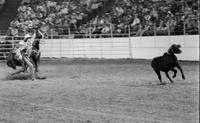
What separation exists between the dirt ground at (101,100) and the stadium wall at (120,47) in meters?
5.30

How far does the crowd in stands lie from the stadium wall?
1.72 ft

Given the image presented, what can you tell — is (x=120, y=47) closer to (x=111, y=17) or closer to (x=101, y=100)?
(x=111, y=17)

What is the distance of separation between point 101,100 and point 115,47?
1664cm

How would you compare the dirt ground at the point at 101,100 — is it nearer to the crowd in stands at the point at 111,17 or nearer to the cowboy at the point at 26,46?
the cowboy at the point at 26,46

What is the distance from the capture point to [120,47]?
28.2 metres

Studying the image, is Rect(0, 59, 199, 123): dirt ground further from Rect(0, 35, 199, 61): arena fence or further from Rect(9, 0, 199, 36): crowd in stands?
Rect(9, 0, 199, 36): crowd in stands

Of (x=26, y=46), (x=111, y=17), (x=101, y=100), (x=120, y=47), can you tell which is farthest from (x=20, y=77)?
(x=111, y=17)

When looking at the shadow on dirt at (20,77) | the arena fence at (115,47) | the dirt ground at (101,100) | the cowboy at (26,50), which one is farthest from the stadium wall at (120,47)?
the cowboy at (26,50)

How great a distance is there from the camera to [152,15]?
90.9ft

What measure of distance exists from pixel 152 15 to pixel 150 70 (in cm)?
775

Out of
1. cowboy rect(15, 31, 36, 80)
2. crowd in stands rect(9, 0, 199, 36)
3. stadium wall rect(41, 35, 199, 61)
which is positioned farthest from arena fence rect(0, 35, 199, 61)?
cowboy rect(15, 31, 36, 80)

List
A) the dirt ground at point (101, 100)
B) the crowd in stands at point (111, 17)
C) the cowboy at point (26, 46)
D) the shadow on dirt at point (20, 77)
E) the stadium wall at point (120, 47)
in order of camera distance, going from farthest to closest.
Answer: the crowd in stands at point (111, 17)
the stadium wall at point (120, 47)
the shadow on dirt at point (20, 77)
the cowboy at point (26, 46)
the dirt ground at point (101, 100)

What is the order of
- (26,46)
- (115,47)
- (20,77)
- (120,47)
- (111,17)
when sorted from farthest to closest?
(111,17)
(115,47)
(120,47)
(20,77)
(26,46)

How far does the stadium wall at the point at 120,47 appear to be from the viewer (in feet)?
78.2
